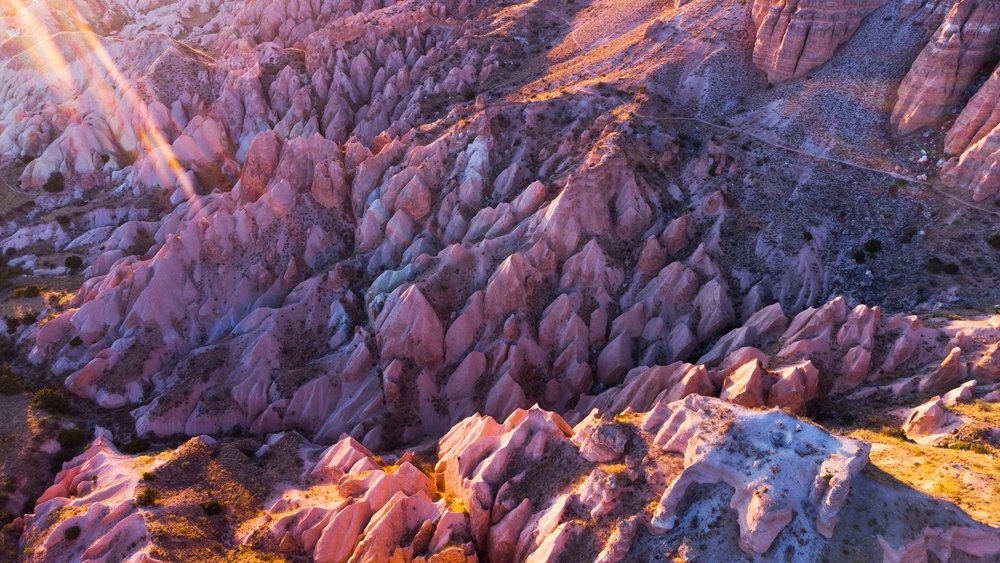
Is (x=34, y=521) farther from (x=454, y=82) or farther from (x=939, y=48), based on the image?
(x=939, y=48)

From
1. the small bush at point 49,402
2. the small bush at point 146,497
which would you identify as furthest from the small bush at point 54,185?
the small bush at point 146,497

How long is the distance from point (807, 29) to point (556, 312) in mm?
34316

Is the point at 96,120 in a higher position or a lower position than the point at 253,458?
higher

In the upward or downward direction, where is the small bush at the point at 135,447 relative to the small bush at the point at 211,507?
downward

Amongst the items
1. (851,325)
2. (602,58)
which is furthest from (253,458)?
(602,58)

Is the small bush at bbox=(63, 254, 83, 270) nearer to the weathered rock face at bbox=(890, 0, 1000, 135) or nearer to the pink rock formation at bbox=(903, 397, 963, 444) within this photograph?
the pink rock formation at bbox=(903, 397, 963, 444)

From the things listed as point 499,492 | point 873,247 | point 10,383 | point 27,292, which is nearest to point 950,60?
point 873,247

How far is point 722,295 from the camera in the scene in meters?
38.5

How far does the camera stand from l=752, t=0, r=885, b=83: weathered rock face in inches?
1967

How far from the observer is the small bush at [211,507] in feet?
101

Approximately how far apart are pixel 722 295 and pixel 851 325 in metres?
7.80

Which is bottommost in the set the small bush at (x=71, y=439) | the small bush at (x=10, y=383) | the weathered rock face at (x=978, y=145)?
the small bush at (x=71, y=439)

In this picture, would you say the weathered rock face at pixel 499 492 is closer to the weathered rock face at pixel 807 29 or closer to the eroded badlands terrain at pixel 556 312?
the eroded badlands terrain at pixel 556 312

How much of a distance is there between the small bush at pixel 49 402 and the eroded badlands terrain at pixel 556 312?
196 mm
